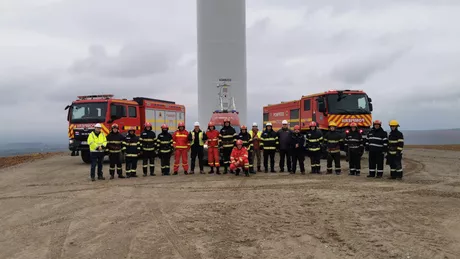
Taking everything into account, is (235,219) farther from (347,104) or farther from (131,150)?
(347,104)

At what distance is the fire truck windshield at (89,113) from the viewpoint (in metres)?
15.8

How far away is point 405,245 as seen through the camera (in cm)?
518

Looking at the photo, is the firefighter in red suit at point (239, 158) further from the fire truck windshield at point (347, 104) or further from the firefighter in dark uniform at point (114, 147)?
the fire truck windshield at point (347, 104)

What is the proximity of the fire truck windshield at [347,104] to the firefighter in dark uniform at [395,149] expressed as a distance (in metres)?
5.45

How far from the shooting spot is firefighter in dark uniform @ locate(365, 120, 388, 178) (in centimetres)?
1106

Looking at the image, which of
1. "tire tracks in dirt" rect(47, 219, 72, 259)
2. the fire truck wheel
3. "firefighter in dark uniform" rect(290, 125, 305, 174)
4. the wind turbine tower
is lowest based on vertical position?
"tire tracks in dirt" rect(47, 219, 72, 259)

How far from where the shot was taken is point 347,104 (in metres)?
16.6

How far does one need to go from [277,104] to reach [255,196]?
50.0ft

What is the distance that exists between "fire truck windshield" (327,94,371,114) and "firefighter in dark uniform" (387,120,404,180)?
17.9ft

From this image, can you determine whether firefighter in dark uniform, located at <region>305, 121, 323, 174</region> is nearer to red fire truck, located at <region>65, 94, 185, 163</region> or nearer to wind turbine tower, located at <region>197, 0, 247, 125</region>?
wind turbine tower, located at <region>197, 0, 247, 125</region>

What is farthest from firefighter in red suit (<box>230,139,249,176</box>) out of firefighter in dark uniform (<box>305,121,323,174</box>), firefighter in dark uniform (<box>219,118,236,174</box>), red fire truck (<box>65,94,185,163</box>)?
red fire truck (<box>65,94,185,163</box>)

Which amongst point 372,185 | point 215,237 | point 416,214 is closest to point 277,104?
point 372,185

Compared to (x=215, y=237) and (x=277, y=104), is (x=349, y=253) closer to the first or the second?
(x=215, y=237)

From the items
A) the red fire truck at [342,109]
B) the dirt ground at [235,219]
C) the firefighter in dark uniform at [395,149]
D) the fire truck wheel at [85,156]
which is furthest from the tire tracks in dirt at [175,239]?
the fire truck wheel at [85,156]
